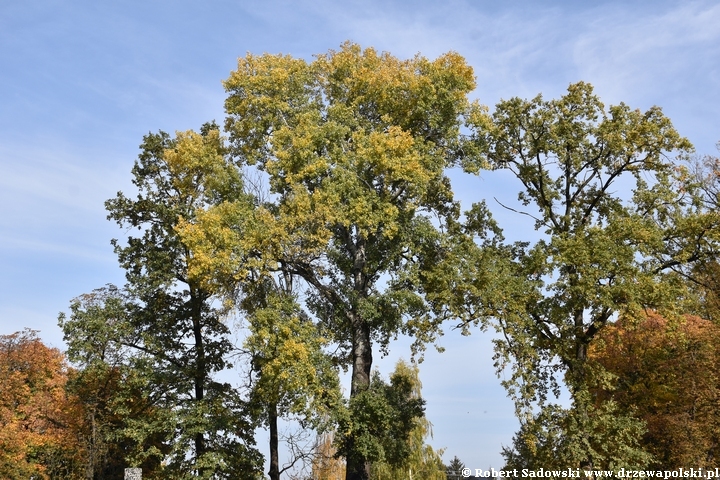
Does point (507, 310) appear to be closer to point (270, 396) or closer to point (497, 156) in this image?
point (497, 156)

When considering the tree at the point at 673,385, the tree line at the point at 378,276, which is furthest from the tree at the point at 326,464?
the tree at the point at 673,385

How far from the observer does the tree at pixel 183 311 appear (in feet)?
73.7

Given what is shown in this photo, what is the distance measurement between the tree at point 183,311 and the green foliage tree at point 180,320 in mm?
33

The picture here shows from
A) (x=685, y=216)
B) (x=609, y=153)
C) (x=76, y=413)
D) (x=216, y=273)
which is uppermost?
(x=609, y=153)

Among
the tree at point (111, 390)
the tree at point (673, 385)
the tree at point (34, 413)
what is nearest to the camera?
the tree at point (673, 385)

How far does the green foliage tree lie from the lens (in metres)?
22.5

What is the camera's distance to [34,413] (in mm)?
30000

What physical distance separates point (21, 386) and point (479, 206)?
23338 mm

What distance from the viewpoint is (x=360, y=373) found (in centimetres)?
2114

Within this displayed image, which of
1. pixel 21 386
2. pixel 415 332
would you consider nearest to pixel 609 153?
pixel 415 332

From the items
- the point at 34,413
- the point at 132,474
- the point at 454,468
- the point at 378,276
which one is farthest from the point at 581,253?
the point at 454,468

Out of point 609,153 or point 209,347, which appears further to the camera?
point 209,347

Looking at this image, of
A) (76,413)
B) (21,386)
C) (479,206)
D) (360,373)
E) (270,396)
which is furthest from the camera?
(21,386)

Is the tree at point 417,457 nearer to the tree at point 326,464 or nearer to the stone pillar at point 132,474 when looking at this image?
the tree at point 326,464
